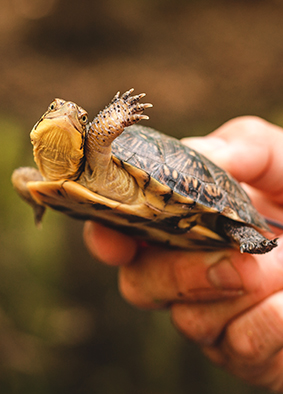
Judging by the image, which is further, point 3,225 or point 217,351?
point 3,225

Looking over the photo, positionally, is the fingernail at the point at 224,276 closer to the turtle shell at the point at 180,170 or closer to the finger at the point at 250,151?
the turtle shell at the point at 180,170

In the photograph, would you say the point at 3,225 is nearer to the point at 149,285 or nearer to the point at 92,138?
the point at 149,285

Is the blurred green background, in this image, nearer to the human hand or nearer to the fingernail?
the human hand

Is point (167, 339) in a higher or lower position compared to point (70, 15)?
lower

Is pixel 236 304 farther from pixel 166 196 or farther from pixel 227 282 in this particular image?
pixel 166 196

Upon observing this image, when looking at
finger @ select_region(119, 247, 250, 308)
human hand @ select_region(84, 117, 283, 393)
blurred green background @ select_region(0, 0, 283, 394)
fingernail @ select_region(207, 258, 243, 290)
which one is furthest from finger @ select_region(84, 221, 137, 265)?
blurred green background @ select_region(0, 0, 283, 394)

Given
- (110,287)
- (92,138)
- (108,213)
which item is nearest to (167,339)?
(110,287)

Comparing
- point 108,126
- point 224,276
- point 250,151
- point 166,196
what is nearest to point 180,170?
point 166,196
